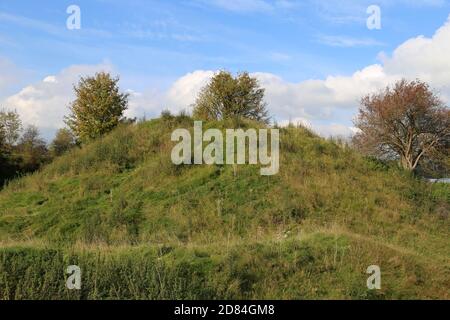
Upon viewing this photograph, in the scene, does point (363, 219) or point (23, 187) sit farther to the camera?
point (23, 187)

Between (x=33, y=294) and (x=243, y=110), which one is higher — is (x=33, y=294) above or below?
below

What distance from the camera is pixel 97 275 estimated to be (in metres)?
7.29

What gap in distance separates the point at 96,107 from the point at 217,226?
2999cm

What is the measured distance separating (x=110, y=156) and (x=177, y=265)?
13.9 m

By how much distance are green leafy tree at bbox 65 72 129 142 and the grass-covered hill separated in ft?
60.1

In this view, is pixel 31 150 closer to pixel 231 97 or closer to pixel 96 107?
pixel 96 107

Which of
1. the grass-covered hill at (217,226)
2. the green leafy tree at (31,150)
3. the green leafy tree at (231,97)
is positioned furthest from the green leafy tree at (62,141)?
the grass-covered hill at (217,226)

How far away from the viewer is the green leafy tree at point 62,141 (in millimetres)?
46537

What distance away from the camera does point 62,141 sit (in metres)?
A: 48.3

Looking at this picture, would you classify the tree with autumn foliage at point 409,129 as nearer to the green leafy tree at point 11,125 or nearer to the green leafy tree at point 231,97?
the green leafy tree at point 231,97

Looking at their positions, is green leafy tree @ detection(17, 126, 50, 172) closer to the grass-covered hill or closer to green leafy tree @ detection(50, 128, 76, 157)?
green leafy tree @ detection(50, 128, 76, 157)

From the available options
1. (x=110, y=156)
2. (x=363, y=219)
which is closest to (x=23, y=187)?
(x=110, y=156)
